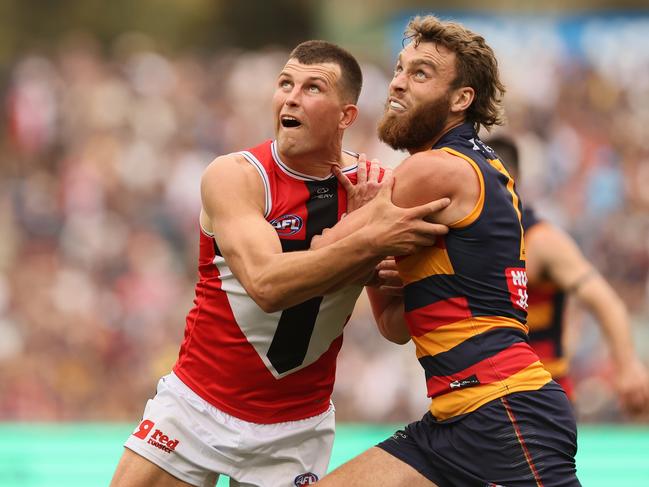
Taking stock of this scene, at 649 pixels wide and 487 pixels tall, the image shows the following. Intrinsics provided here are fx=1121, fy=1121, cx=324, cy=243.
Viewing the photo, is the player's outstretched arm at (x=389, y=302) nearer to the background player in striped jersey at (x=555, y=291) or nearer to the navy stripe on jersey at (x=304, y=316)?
the navy stripe on jersey at (x=304, y=316)

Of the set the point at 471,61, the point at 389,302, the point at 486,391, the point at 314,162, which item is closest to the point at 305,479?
the point at 389,302

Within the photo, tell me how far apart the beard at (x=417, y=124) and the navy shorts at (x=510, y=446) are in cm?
106

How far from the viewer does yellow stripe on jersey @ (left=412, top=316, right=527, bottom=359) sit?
4.14m

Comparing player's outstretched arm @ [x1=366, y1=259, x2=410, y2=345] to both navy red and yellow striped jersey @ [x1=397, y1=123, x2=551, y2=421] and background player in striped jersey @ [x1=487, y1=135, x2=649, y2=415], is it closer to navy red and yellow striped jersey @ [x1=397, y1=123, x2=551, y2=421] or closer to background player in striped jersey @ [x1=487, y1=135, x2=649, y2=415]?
navy red and yellow striped jersey @ [x1=397, y1=123, x2=551, y2=421]

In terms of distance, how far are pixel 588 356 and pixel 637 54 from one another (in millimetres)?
3368

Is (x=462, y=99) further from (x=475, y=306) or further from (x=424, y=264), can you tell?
(x=475, y=306)

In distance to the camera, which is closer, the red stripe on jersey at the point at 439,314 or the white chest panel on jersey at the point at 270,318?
the red stripe on jersey at the point at 439,314

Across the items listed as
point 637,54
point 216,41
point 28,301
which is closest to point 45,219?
point 28,301

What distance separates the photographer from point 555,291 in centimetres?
673

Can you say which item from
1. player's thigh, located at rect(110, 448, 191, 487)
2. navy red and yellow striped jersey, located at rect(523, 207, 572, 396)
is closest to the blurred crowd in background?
navy red and yellow striped jersey, located at rect(523, 207, 572, 396)

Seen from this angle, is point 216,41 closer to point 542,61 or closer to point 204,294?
point 542,61

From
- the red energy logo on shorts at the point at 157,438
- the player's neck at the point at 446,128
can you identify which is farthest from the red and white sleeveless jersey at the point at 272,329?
the player's neck at the point at 446,128

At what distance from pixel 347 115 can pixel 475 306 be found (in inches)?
43.7

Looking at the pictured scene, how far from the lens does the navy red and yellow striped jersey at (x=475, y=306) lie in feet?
13.5
